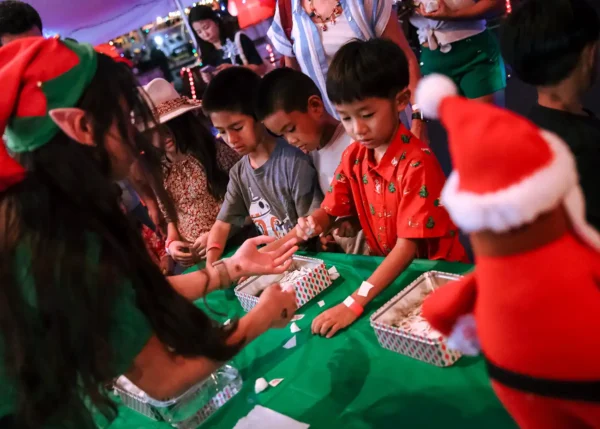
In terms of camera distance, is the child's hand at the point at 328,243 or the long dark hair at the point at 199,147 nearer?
the child's hand at the point at 328,243

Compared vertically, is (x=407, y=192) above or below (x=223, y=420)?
above

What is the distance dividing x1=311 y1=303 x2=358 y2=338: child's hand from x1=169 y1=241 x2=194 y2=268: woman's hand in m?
0.91

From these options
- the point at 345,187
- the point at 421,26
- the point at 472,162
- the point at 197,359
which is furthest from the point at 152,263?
the point at 421,26

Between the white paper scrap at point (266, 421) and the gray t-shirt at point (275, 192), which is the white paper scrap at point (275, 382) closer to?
the white paper scrap at point (266, 421)

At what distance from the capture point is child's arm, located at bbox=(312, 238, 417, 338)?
3.47ft

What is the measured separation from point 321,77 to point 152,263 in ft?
3.79

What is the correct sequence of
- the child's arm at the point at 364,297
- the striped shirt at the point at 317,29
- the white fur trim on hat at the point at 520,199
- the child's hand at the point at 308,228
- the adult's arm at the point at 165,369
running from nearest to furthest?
the white fur trim on hat at the point at 520,199
the adult's arm at the point at 165,369
the child's arm at the point at 364,297
the child's hand at the point at 308,228
the striped shirt at the point at 317,29

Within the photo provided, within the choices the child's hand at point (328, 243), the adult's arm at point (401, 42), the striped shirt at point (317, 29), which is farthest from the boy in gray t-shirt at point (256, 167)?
the adult's arm at point (401, 42)

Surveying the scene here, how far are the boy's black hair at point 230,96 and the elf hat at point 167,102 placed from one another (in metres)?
0.31

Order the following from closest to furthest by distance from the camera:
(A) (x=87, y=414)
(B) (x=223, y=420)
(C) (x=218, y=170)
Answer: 1. (A) (x=87, y=414)
2. (B) (x=223, y=420)
3. (C) (x=218, y=170)

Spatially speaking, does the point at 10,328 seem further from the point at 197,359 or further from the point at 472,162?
the point at 472,162

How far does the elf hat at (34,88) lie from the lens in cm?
71

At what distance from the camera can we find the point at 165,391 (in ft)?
2.78

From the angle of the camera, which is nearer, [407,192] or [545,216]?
[545,216]
